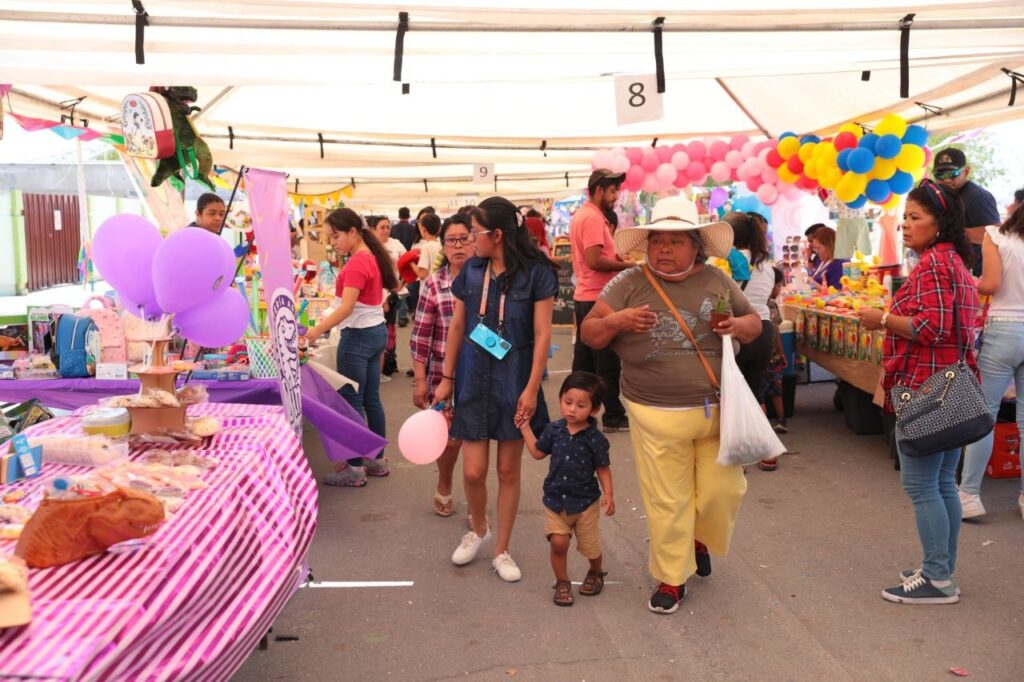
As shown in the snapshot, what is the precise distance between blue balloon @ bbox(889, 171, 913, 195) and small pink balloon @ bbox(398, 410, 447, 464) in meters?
5.54

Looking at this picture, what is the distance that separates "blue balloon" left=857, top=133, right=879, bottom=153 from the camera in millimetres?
7848

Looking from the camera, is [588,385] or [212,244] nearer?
[212,244]

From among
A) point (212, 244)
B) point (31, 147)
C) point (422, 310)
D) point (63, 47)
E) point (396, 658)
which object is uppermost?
point (31, 147)

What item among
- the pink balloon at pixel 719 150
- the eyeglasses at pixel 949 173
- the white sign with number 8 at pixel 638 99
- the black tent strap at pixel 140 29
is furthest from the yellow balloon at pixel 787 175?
the black tent strap at pixel 140 29

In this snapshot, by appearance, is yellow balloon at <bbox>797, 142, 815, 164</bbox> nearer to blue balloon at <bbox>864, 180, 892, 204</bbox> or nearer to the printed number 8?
blue balloon at <bbox>864, 180, 892, 204</bbox>

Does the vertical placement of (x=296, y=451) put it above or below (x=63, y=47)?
below

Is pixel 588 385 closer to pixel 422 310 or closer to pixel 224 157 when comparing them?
pixel 422 310

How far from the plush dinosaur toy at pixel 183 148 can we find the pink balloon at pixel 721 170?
640 cm

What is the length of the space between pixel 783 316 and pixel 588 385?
4.65 metres

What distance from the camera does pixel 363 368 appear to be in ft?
20.2

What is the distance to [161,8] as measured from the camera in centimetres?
434

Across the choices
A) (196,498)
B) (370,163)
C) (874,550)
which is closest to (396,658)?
(196,498)

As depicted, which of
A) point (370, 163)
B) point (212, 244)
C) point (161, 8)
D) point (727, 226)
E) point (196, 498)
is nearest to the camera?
point (196, 498)

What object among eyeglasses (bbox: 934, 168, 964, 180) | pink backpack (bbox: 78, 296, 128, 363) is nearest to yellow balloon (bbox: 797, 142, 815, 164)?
eyeglasses (bbox: 934, 168, 964, 180)
